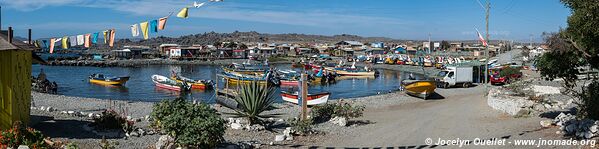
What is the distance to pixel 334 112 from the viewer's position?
1636 centimetres

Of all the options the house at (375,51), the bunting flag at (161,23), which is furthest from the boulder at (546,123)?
the house at (375,51)

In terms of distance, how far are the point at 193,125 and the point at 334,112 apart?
23.3 ft

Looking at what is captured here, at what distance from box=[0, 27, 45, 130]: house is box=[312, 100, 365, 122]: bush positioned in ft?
27.2

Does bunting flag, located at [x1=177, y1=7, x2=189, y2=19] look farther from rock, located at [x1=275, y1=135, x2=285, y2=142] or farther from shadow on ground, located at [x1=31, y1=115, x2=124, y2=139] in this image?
rock, located at [x1=275, y1=135, x2=285, y2=142]

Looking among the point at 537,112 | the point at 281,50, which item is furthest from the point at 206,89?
the point at 281,50

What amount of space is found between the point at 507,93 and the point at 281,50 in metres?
105

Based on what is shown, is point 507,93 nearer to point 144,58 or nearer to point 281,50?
point 144,58

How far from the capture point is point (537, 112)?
16.0 meters

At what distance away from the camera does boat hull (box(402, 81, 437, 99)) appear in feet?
86.8

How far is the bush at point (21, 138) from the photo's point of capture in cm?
1008

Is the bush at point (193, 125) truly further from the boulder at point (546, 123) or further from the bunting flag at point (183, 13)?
the boulder at point (546, 123)

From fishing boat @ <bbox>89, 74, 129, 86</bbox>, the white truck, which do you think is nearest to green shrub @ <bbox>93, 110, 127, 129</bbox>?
the white truck

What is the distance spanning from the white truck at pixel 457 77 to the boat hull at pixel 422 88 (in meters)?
6.79

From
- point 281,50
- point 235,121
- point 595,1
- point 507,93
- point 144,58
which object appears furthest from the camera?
point 281,50
